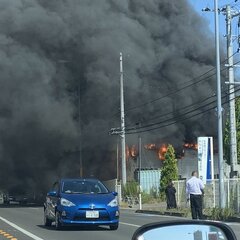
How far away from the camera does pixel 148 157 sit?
5875cm

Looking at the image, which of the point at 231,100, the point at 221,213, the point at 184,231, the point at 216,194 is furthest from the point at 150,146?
the point at 184,231

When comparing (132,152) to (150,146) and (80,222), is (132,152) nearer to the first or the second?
(150,146)

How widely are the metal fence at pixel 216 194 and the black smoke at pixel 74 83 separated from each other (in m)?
23.6

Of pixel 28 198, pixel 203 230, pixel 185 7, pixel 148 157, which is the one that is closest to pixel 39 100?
pixel 28 198

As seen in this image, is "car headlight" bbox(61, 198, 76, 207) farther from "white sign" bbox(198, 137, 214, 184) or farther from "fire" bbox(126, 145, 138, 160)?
"fire" bbox(126, 145, 138, 160)

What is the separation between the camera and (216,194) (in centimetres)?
2681

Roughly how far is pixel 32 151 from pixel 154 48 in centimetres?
1661

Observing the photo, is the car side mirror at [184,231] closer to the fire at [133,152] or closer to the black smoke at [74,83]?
the black smoke at [74,83]

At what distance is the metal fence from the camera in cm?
2328

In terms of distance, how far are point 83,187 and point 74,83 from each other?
139 feet

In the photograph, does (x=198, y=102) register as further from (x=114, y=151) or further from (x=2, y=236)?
(x=2, y=236)

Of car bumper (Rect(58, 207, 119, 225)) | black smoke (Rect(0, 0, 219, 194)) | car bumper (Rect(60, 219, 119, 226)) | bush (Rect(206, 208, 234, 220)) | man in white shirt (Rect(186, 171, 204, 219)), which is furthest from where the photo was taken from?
black smoke (Rect(0, 0, 219, 194))

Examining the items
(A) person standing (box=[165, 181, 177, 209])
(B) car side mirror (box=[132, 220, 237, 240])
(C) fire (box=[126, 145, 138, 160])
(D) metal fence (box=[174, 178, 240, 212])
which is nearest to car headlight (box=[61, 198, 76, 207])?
(D) metal fence (box=[174, 178, 240, 212])

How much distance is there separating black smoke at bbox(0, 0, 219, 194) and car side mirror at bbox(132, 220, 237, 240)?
4920cm
